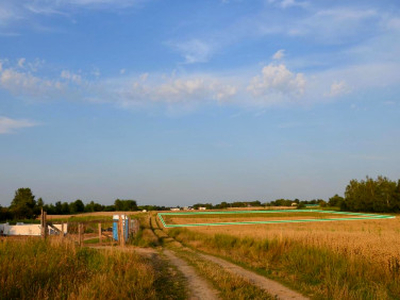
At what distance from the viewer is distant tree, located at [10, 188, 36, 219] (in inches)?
3396

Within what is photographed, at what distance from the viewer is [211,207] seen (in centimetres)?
13600

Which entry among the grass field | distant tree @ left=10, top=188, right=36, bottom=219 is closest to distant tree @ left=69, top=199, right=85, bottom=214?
distant tree @ left=10, top=188, right=36, bottom=219

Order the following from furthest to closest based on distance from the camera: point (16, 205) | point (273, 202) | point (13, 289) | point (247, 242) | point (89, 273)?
point (273, 202), point (16, 205), point (247, 242), point (89, 273), point (13, 289)

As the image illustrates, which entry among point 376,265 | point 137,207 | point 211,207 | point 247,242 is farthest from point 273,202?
point 376,265

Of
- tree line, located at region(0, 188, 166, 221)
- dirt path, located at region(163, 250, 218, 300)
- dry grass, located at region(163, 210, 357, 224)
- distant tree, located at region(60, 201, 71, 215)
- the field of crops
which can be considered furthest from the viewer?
distant tree, located at region(60, 201, 71, 215)

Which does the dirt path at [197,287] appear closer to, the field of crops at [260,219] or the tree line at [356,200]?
the field of crops at [260,219]

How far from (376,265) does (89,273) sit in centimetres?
947

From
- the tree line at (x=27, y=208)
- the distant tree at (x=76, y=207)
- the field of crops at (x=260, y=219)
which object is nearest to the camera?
the field of crops at (x=260, y=219)

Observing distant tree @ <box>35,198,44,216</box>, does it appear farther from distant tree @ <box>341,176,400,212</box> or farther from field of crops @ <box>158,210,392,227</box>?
distant tree @ <box>341,176,400,212</box>

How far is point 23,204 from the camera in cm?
8775

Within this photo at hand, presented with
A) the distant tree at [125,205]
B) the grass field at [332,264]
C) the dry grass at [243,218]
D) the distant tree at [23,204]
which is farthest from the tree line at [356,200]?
the grass field at [332,264]

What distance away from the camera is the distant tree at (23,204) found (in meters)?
86.2

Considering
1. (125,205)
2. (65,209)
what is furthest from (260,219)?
(125,205)

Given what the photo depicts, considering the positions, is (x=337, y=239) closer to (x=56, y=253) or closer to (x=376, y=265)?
(x=376, y=265)
